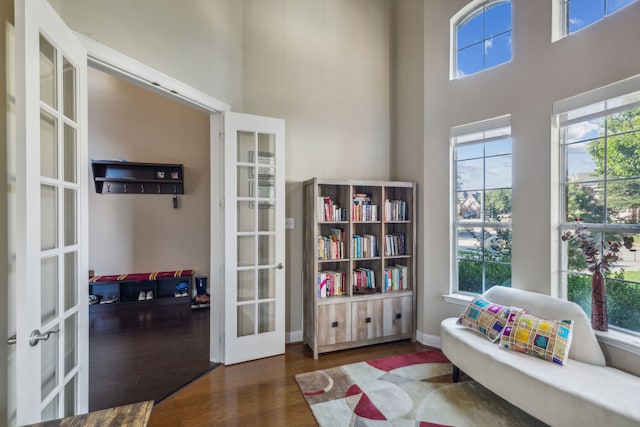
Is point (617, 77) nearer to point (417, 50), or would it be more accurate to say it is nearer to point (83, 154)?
point (417, 50)

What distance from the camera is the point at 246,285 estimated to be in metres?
2.96

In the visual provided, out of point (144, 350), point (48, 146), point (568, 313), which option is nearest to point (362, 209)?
point (568, 313)

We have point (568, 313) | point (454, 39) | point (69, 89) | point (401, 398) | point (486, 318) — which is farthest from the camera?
point (454, 39)

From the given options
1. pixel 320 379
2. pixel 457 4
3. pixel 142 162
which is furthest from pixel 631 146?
pixel 142 162

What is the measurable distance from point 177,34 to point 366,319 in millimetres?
3259

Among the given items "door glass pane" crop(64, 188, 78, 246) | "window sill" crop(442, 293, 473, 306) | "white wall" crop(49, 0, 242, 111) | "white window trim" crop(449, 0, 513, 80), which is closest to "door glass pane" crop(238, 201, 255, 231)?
"white wall" crop(49, 0, 242, 111)

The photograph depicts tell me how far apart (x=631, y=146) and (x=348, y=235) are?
2.35m

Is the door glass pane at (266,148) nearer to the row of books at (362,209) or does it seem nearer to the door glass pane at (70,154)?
the row of books at (362,209)

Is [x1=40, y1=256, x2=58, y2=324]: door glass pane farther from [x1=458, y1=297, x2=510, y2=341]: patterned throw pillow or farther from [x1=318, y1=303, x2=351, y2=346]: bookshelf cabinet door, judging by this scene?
[x1=458, y1=297, x2=510, y2=341]: patterned throw pillow

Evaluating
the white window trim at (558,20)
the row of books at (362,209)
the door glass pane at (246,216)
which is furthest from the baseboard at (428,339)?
the white window trim at (558,20)

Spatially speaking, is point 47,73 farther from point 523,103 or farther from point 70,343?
point 523,103

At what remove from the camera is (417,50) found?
338 centimetres

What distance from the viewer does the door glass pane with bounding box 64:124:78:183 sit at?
1.56 metres

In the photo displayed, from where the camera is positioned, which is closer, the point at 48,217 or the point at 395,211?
the point at 48,217
